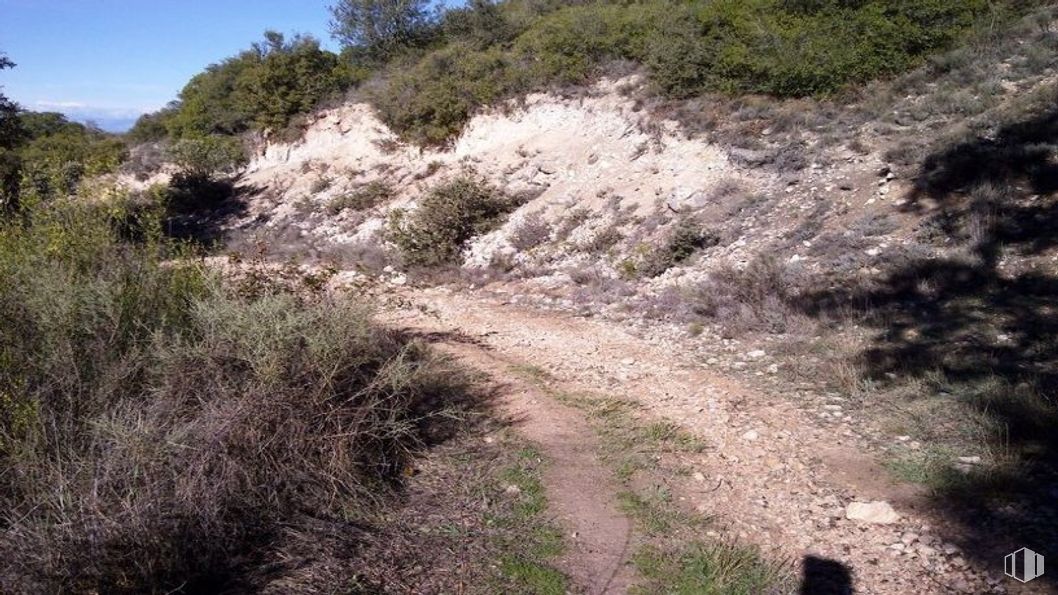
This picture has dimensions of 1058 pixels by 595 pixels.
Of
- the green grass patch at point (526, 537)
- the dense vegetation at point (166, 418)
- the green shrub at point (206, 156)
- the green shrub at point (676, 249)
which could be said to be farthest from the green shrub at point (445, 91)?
the green grass patch at point (526, 537)

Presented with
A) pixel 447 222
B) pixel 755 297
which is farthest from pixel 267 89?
pixel 755 297

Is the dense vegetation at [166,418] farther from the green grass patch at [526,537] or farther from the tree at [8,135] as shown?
the tree at [8,135]

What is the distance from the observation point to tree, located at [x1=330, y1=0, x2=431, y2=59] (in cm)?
2650

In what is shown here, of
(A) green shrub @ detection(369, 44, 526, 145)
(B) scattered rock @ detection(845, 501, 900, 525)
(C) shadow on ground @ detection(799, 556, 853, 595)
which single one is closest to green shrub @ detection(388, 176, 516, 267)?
(A) green shrub @ detection(369, 44, 526, 145)

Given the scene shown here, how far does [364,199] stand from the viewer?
60.0 ft

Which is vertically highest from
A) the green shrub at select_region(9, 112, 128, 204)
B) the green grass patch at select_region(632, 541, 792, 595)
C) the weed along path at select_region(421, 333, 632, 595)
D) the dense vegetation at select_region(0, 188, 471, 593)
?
the green shrub at select_region(9, 112, 128, 204)

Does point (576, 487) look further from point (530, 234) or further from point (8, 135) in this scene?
point (8, 135)

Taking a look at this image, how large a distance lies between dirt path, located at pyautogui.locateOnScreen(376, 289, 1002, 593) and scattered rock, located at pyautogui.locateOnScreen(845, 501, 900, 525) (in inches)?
2.0

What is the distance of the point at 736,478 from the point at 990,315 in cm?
391

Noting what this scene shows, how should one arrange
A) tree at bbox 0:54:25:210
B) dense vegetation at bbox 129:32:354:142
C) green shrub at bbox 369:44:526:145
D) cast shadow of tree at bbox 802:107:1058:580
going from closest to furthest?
cast shadow of tree at bbox 802:107:1058:580 < tree at bbox 0:54:25:210 < green shrub at bbox 369:44:526:145 < dense vegetation at bbox 129:32:354:142

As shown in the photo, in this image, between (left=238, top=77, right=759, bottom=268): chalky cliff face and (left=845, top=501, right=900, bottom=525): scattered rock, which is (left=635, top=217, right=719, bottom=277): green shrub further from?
(left=845, top=501, right=900, bottom=525): scattered rock

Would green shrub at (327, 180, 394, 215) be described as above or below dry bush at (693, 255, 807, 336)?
above

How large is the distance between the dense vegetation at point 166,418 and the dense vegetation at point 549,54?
473 inches

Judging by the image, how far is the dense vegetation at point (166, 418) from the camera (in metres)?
3.26
